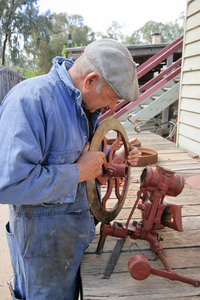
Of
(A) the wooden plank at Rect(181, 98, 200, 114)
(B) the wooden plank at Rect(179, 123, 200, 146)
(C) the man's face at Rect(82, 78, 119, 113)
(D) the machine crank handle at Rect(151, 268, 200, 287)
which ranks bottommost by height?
(D) the machine crank handle at Rect(151, 268, 200, 287)

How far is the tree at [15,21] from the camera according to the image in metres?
25.1

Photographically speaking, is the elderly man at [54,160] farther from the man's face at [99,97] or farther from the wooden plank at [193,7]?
the wooden plank at [193,7]

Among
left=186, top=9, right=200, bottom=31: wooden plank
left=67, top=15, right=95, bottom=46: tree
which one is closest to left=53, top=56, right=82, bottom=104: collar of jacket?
left=186, top=9, right=200, bottom=31: wooden plank

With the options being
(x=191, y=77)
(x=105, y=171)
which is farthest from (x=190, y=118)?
(x=105, y=171)

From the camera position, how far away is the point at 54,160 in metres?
1.21

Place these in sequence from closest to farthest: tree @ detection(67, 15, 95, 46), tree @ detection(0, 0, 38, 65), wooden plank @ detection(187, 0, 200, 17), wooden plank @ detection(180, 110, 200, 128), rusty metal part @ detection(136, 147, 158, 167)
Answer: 1. rusty metal part @ detection(136, 147, 158, 167)
2. wooden plank @ detection(187, 0, 200, 17)
3. wooden plank @ detection(180, 110, 200, 128)
4. tree @ detection(0, 0, 38, 65)
5. tree @ detection(67, 15, 95, 46)

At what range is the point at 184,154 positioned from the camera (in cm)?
383

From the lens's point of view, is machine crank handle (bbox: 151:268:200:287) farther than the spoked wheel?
No

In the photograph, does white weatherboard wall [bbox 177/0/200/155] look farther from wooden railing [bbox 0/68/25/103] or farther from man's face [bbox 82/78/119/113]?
wooden railing [bbox 0/68/25/103]

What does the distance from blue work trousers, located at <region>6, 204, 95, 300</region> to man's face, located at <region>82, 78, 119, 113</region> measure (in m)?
0.53

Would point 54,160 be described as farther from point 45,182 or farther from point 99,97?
point 99,97

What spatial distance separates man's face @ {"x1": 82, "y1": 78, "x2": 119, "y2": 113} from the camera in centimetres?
125

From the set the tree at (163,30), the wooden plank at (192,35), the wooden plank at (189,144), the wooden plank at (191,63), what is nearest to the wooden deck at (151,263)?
the wooden plank at (189,144)

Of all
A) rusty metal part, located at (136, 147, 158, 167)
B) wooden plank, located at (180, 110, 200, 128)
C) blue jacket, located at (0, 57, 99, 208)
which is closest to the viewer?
blue jacket, located at (0, 57, 99, 208)
